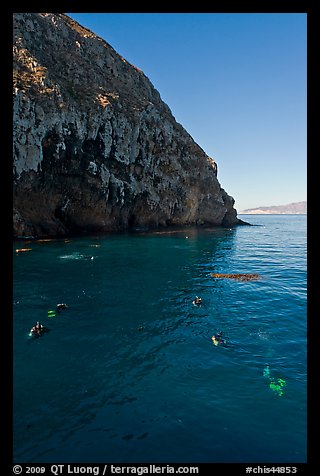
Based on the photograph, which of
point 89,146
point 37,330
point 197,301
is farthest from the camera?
point 89,146

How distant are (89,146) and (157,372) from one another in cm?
5929

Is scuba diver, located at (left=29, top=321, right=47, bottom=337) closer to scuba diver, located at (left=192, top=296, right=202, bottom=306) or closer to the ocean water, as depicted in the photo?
the ocean water

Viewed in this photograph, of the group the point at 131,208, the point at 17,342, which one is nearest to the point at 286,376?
the point at 17,342

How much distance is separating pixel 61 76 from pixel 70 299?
6250 centimetres

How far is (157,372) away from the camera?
1438 centimetres

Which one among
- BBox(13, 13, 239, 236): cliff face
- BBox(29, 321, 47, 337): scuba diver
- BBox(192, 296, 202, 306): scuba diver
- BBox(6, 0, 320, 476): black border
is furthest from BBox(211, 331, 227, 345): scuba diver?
BBox(13, 13, 239, 236): cliff face

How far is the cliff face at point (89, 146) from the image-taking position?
2132 inches

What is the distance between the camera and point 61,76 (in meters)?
64.7

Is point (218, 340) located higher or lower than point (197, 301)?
lower

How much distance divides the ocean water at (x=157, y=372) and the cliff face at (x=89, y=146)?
104 feet
